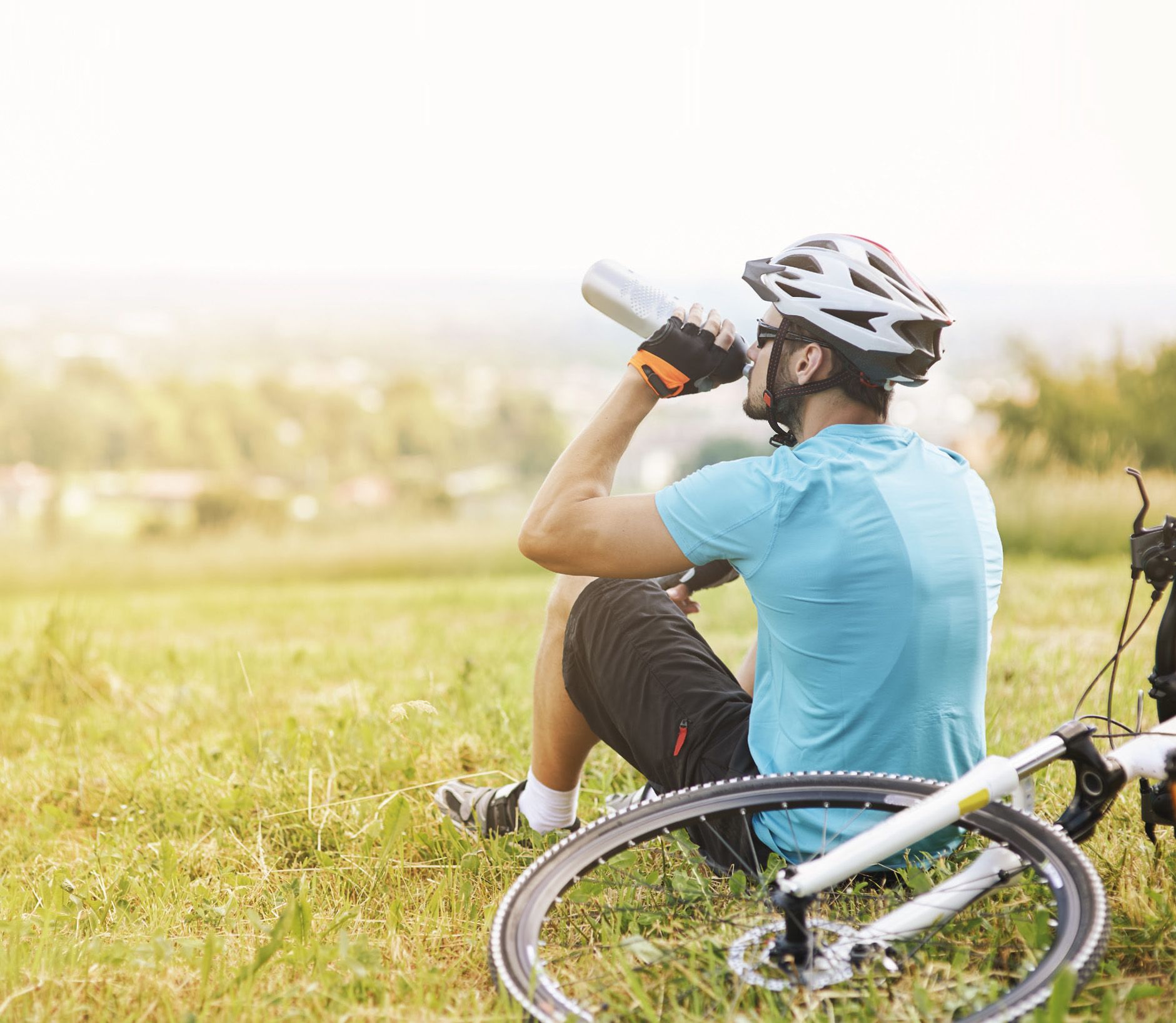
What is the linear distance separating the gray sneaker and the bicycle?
0.78 meters

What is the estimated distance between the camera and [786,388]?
2.49 meters

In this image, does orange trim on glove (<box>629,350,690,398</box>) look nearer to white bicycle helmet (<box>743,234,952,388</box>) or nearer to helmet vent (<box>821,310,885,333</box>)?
white bicycle helmet (<box>743,234,952,388</box>)

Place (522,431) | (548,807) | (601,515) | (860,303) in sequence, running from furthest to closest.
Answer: (522,431), (548,807), (860,303), (601,515)

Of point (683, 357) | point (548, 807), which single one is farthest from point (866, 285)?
point (548, 807)

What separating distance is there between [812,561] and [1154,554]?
2.19 ft

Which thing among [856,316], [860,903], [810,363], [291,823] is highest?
[856,316]

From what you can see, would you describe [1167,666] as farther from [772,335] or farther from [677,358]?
[677,358]

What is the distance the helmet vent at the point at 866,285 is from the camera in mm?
2459

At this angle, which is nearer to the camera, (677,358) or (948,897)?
(948,897)

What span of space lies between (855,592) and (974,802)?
0.46 metres

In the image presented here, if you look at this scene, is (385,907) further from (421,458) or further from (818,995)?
(421,458)

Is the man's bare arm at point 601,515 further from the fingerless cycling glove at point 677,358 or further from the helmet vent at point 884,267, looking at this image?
the helmet vent at point 884,267

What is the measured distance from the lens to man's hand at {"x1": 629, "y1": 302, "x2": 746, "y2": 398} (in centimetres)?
246

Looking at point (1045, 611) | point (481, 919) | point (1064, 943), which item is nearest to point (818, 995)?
point (1064, 943)
